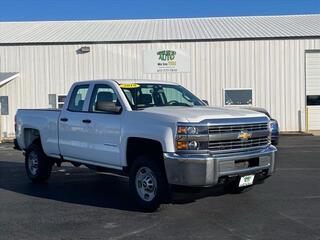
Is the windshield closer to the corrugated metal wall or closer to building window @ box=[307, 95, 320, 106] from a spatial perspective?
the corrugated metal wall

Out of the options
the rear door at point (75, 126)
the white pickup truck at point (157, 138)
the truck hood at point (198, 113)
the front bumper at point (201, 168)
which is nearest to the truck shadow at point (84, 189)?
the front bumper at point (201, 168)

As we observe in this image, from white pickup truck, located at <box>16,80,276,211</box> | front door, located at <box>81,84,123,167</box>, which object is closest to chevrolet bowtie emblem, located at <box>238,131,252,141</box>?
white pickup truck, located at <box>16,80,276,211</box>

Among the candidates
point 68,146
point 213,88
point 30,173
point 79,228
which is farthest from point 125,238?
point 213,88

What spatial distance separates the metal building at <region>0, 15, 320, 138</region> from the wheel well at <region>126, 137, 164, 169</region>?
1565 cm

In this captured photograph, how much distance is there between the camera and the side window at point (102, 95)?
8516 mm

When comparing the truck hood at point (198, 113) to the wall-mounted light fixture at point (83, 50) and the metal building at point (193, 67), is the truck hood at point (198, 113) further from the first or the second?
the wall-mounted light fixture at point (83, 50)

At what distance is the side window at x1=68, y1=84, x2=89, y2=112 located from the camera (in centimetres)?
917

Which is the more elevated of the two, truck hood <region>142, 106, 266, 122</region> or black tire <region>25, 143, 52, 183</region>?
truck hood <region>142, 106, 266, 122</region>

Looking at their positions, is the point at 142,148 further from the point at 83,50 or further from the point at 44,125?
the point at 83,50

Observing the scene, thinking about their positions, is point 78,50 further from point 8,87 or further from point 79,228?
point 79,228

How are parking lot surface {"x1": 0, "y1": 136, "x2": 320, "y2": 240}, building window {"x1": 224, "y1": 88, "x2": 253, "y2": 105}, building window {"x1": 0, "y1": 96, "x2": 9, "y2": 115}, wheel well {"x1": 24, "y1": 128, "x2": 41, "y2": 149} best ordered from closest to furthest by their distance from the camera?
parking lot surface {"x1": 0, "y1": 136, "x2": 320, "y2": 240} < wheel well {"x1": 24, "y1": 128, "x2": 41, "y2": 149} < building window {"x1": 224, "y1": 88, "x2": 253, "y2": 105} < building window {"x1": 0, "y1": 96, "x2": 9, "y2": 115}

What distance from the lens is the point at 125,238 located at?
6.19 meters

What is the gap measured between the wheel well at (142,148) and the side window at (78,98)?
165cm

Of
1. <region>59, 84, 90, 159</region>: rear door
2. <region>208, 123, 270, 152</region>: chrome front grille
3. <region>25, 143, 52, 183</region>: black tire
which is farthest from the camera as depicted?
<region>25, 143, 52, 183</region>: black tire
